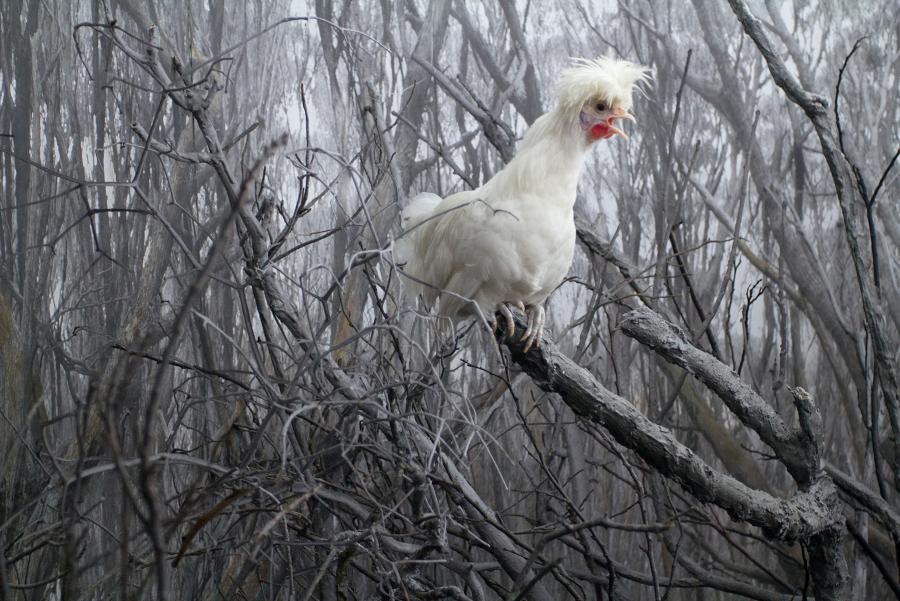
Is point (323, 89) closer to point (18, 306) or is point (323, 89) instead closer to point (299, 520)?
point (18, 306)

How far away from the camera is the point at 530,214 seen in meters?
1.33

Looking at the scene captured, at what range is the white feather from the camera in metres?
1.33

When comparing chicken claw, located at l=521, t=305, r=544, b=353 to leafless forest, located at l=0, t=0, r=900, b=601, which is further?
leafless forest, located at l=0, t=0, r=900, b=601

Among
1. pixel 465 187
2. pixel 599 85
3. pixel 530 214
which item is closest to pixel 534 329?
pixel 530 214

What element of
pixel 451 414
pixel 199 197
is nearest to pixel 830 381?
pixel 451 414

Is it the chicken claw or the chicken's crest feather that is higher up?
the chicken's crest feather

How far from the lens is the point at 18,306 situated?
1994 mm

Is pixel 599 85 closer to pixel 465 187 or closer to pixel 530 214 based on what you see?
pixel 530 214

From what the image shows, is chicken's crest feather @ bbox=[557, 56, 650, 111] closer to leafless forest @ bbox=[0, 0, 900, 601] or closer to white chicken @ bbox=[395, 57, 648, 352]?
white chicken @ bbox=[395, 57, 648, 352]

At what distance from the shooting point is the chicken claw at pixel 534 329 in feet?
4.18

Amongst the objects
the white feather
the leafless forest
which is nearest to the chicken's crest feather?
the white feather

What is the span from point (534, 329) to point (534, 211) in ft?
0.72

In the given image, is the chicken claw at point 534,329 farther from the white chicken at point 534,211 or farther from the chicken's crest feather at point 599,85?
the chicken's crest feather at point 599,85

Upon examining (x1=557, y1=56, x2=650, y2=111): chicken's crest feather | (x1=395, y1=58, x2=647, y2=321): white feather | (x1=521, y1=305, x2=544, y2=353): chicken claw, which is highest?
(x1=557, y1=56, x2=650, y2=111): chicken's crest feather
